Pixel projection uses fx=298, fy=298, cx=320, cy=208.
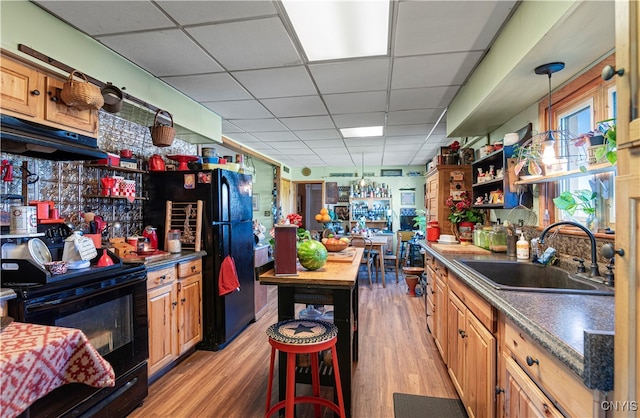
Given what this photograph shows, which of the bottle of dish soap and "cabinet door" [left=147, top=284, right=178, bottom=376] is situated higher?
the bottle of dish soap

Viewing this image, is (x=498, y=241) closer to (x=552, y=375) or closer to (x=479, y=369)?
(x=479, y=369)

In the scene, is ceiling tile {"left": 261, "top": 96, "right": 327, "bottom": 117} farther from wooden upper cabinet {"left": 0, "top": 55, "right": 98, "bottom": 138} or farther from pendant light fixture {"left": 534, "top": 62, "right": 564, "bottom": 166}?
pendant light fixture {"left": 534, "top": 62, "right": 564, "bottom": 166}

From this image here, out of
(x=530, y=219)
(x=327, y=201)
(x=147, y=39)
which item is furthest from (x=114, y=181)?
(x=327, y=201)

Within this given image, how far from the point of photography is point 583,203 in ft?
5.74

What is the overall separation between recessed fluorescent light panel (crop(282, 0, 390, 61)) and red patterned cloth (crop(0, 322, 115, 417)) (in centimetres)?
197

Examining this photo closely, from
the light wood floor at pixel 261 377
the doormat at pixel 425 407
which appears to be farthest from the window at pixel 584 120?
the light wood floor at pixel 261 377

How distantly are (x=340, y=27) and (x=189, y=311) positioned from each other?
8.48 feet

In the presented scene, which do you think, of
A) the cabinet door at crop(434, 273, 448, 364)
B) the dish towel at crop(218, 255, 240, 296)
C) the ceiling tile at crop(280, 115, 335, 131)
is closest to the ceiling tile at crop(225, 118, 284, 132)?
the ceiling tile at crop(280, 115, 335, 131)

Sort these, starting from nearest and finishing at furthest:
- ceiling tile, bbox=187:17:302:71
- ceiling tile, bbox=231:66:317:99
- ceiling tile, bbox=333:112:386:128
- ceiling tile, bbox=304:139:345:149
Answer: ceiling tile, bbox=187:17:302:71 → ceiling tile, bbox=231:66:317:99 → ceiling tile, bbox=333:112:386:128 → ceiling tile, bbox=304:139:345:149

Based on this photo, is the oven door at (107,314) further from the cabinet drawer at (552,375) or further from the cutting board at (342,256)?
the cabinet drawer at (552,375)

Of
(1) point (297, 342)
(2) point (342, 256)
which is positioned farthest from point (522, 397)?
(2) point (342, 256)

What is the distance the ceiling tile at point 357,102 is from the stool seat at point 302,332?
234 centimetres

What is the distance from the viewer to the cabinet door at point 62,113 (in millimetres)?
1766

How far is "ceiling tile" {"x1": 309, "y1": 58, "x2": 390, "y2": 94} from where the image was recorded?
2465 mm
